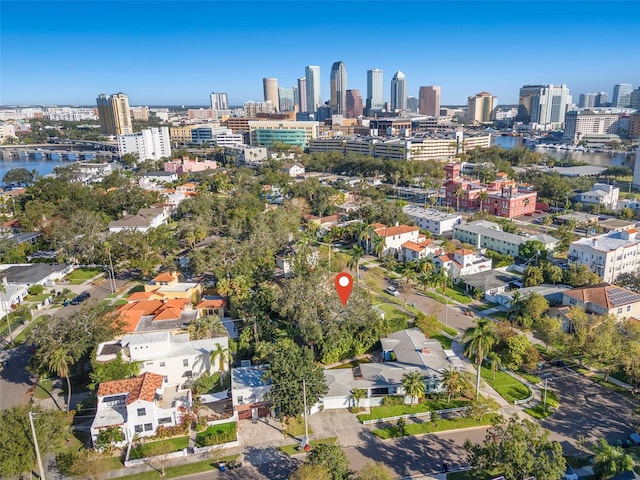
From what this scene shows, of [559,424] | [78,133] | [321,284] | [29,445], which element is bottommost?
[559,424]

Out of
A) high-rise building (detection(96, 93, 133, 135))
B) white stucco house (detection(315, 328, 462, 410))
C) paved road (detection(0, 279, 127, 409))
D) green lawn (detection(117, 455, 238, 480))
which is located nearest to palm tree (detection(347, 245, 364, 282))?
white stucco house (detection(315, 328, 462, 410))

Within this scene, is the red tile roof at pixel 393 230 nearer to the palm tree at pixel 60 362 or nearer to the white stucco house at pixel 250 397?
the white stucco house at pixel 250 397

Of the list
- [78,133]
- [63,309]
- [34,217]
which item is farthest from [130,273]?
[78,133]

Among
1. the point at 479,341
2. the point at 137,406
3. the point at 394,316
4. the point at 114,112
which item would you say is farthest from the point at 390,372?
the point at 114,112

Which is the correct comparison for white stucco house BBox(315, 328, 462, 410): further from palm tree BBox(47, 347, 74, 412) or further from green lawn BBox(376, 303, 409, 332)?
palm tree BBox(47, 347, 74, 412)

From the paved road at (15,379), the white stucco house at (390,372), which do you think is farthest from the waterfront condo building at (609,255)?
the paved road at (15,379)

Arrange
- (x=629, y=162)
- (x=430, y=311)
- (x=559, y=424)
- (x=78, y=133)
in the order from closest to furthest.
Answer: (x=559, y=424)
(x=430, y=311)
(x=629, y=162)
(x=78, y=133)

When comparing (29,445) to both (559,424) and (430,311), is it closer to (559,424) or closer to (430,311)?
(559,424)
